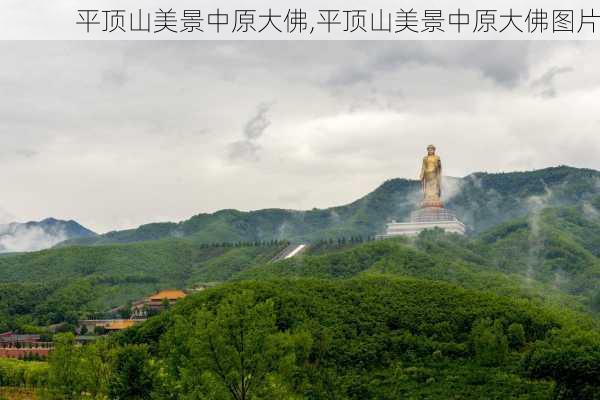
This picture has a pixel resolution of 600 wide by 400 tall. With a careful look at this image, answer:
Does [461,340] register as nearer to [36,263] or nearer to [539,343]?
[539,343]

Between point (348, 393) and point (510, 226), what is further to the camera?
point (510, 226)

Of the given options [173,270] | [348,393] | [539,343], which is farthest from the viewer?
[173,270]

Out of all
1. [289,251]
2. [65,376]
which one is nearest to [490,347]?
[65,376]

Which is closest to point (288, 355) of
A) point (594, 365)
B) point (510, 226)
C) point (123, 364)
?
point (123, 364)

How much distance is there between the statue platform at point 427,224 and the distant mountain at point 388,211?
129 feet

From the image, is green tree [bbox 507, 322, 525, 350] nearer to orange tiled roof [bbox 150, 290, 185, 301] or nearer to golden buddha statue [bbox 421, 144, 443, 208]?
orange tiled roof [bbox 150, 290, 185, 301]

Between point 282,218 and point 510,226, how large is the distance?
8135 cm

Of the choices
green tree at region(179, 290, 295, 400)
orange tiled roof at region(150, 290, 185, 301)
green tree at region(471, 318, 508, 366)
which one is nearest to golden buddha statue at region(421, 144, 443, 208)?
orange tiled roof at region(150, 290, 185, 301)

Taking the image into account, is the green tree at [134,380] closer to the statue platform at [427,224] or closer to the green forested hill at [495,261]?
the green forested hill at [495,261]

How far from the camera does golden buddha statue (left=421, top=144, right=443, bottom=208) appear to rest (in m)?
81.7

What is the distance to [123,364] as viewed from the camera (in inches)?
1056

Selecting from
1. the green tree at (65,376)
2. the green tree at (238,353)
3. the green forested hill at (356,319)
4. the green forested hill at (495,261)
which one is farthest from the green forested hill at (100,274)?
the green tree at (238,353)

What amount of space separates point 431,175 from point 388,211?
203 feet

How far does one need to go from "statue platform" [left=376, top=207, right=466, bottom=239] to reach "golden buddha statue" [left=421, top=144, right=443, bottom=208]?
5.06 ft
